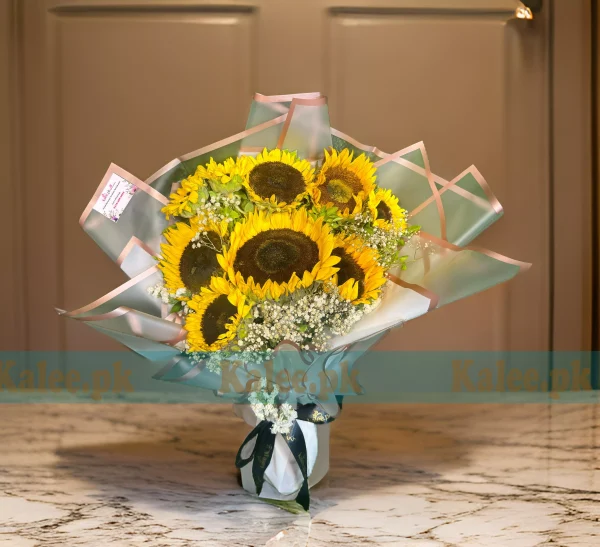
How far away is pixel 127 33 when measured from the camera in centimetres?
197

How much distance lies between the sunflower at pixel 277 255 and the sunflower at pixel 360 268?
0.10 ft

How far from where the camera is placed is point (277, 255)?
716mm

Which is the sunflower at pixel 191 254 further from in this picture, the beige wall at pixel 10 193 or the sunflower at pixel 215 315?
the beige wall at pixel 10 193

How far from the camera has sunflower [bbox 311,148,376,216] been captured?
769 mm

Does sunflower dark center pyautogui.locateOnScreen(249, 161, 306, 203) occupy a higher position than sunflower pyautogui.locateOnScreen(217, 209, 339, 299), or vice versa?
sunflower dark center pyautogui.locateOnScreen(249, 161, 306, 203)

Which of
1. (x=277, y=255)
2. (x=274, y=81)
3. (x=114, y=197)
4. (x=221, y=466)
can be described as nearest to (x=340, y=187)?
(x=277, y=255)

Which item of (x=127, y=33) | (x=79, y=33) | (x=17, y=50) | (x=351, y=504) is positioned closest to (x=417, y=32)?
(x=127, y=33)

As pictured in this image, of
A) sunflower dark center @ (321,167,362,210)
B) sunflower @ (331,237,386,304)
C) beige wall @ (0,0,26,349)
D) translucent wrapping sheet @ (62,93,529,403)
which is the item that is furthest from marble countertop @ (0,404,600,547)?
beige wall @ (0,0,26,349)

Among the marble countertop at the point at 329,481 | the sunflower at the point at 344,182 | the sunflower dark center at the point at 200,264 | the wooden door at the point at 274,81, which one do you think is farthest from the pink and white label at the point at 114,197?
the wooden door at the point at 274,81

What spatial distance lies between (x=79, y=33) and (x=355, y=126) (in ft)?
2.76

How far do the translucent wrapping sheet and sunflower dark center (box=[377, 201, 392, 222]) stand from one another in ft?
0.17

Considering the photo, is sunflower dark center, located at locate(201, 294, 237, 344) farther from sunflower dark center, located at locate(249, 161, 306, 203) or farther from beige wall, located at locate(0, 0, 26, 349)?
beige wall, located at locate(0, 0, 26, 349)

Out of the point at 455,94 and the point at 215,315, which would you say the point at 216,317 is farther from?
the point at 455,94

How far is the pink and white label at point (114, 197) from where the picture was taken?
0.84m
